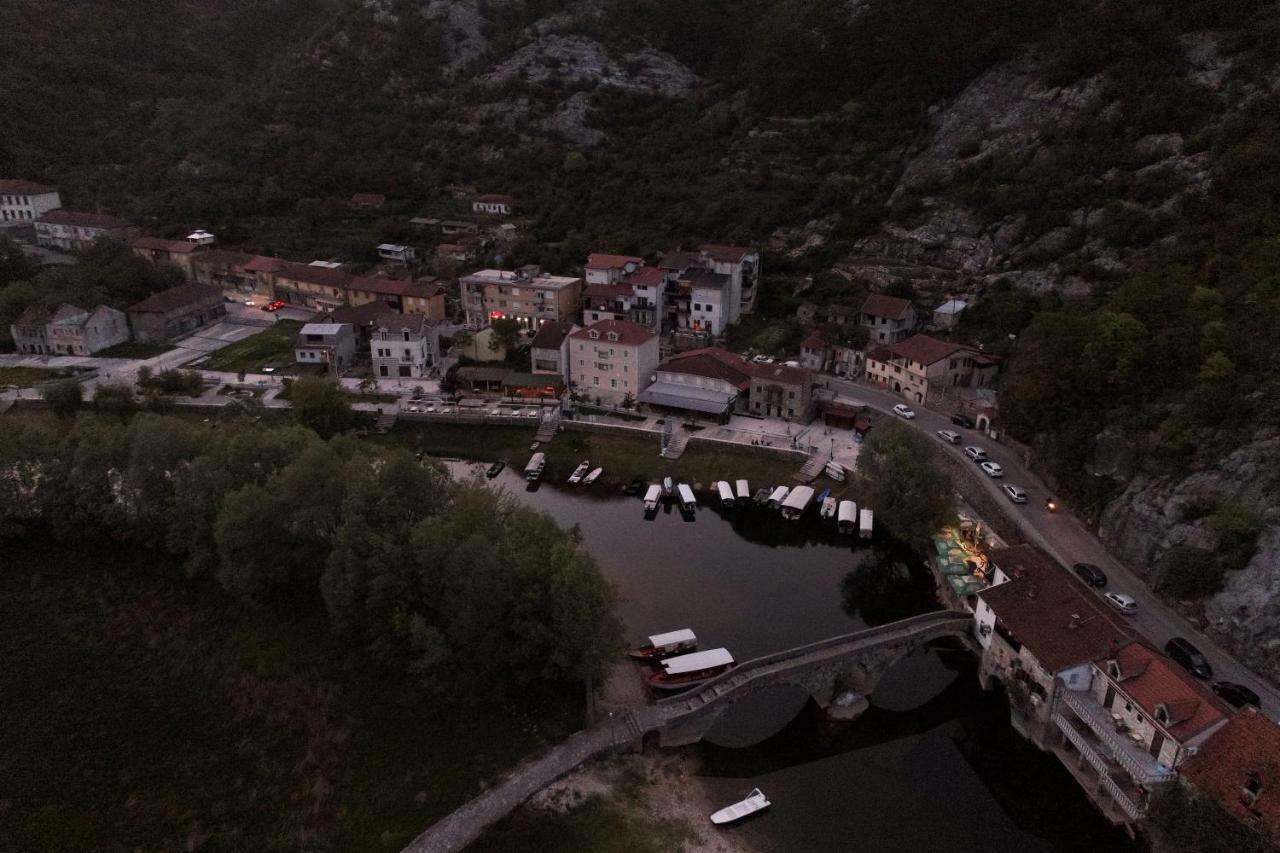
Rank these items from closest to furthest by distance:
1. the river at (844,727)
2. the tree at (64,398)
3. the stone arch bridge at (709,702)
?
the stone arch bridge at (709,702) < the river at (844,727) < the tree at (64,398)

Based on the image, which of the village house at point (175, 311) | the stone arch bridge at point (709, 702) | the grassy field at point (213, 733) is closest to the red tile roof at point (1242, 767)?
the stone arch bridge at point (709, 702)

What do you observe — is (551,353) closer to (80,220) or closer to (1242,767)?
(1242,767)

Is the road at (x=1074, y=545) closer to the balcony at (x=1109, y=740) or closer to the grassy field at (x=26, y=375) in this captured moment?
Answer: the balcony at (x=1109, y=740)

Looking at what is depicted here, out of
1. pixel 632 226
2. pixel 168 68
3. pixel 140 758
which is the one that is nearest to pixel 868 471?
pixel 140 758

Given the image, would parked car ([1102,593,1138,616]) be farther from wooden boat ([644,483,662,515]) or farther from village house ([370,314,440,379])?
village house ([370,314,440,379])

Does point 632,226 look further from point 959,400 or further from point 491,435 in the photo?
point 959,400

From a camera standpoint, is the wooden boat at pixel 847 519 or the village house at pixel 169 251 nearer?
the wooden boat at pixel 847 519
